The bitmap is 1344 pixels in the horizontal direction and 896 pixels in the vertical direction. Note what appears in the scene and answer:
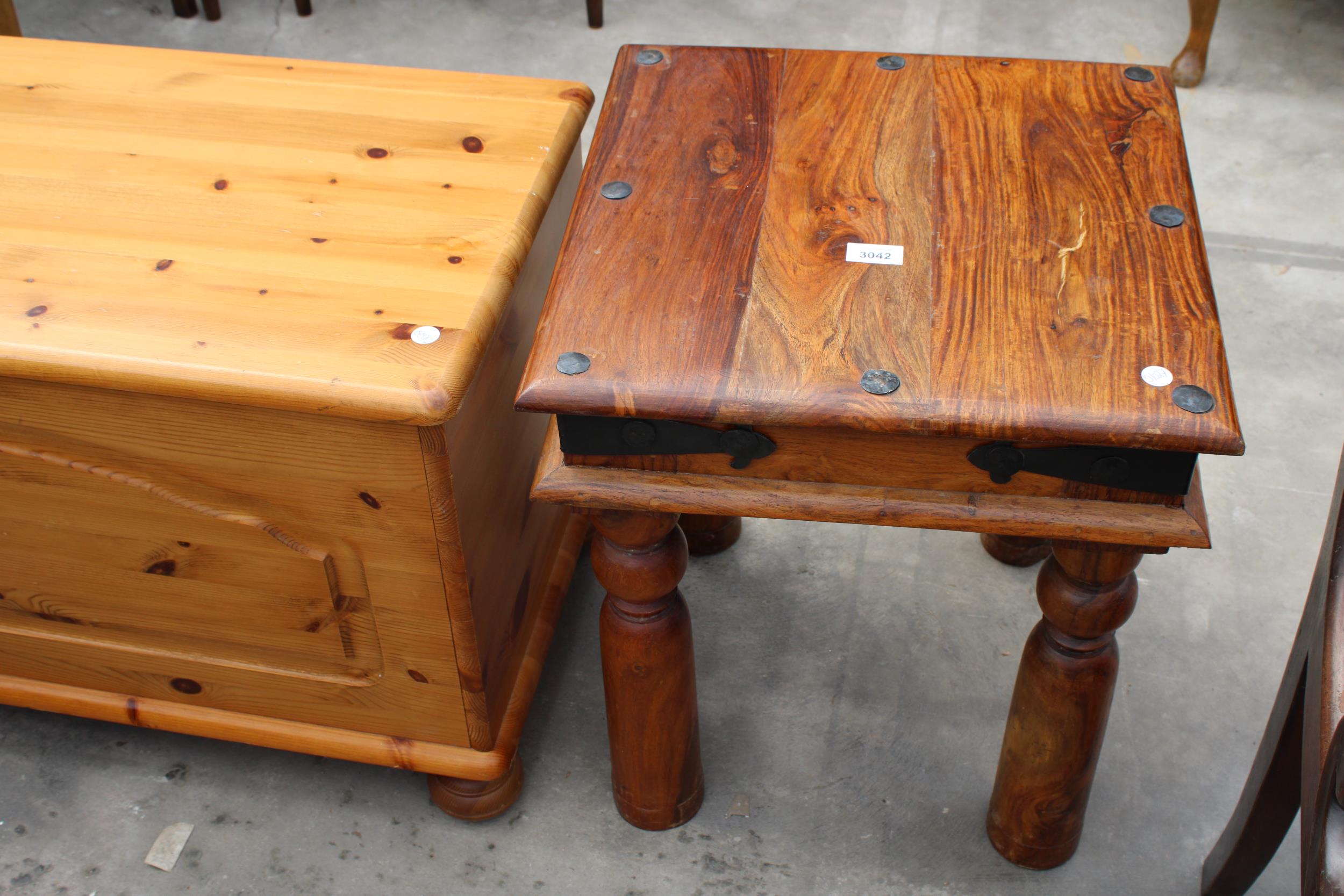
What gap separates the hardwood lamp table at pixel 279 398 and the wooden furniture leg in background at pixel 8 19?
93 centimetres

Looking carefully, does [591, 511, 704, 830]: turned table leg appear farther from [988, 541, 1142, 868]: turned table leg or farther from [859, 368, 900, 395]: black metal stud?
[988, 541, 1142, 868]: turned table leg

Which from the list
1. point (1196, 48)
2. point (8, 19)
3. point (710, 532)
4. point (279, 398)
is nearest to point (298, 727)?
point (279, 398)

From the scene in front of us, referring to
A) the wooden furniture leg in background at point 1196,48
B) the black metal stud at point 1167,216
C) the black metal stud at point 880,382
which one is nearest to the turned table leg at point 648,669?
the black metal stud at point 880,382

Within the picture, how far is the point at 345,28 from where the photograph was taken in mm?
2943

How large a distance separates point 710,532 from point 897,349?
74 centimetres

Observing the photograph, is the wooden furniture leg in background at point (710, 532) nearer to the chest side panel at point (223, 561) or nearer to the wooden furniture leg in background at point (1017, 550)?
the wooden furniture leg in background at point (1017, 550)

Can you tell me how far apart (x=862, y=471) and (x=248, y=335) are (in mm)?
554

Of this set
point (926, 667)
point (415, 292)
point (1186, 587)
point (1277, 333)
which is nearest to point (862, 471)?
point (415, 292)

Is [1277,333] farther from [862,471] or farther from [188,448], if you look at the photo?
[188,448]

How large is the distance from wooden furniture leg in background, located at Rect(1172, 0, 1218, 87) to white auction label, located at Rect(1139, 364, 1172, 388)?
1.90 metres

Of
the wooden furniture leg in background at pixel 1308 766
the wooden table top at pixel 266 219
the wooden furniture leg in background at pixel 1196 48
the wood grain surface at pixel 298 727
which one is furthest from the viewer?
the wooden furniture leg in background at pixel 1196 48

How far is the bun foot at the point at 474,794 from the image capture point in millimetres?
1411

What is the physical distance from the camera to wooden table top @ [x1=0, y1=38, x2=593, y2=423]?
108 centimetres

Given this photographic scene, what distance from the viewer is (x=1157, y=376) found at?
99cm
